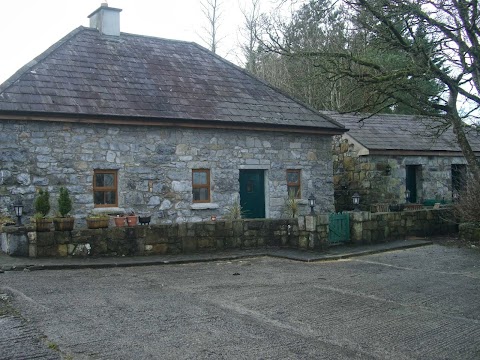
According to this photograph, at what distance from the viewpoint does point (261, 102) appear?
57.3 ft

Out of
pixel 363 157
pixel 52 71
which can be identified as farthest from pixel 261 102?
Result: pixel 52 71

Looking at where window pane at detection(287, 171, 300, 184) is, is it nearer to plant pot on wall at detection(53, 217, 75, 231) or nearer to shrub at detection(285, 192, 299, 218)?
shrub at detection(285, 192, 299, 218)

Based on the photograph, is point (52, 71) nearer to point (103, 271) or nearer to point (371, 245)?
point (103, 271)

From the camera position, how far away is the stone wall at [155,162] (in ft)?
43.3

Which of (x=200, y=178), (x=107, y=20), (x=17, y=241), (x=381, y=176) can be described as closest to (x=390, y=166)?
(x=381, y=176)

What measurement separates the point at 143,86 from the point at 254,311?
10262 mm

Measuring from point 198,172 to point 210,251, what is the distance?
12.3 feet

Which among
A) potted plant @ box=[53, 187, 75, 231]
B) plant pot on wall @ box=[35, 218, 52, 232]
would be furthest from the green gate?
plant pot on wall @ box=[35, 218, 52, 232]

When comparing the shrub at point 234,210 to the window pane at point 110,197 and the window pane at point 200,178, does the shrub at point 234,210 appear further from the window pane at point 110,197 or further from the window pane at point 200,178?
the window pane at point 110,197

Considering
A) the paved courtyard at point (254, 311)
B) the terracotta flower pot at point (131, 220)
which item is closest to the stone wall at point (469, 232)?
the paved courtyard at point (254, 311)

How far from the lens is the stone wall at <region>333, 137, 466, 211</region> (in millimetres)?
20328

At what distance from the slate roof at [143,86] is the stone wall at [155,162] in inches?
20.8

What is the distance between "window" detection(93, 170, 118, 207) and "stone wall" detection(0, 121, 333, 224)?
0.61 feet

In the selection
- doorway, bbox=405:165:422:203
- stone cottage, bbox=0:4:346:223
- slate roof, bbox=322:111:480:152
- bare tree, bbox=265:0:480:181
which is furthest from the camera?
doorway, bbox=405:165:422:203
